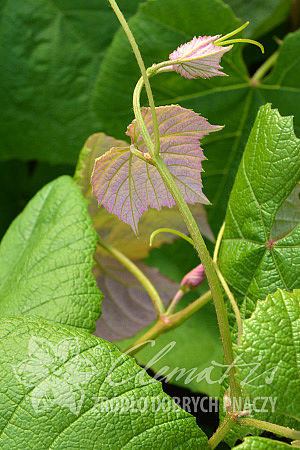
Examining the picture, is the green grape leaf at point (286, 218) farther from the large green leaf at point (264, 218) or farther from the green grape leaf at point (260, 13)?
the green grape leaf at point (260, 13)

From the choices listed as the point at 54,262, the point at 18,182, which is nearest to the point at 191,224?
the point at 54,262

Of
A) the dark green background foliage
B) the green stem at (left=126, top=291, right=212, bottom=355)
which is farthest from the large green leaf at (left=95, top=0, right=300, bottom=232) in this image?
→ the green stem at (left=126, top=291, right=212, bottom=355)

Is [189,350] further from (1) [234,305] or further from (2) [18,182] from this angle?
(2) [18,182]

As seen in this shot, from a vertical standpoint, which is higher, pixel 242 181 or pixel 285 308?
pixel 242 181

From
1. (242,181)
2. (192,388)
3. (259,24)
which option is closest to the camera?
(242,181)

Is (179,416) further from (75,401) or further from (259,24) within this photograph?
(259,24)

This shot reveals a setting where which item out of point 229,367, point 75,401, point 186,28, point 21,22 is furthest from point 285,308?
point 21,22
